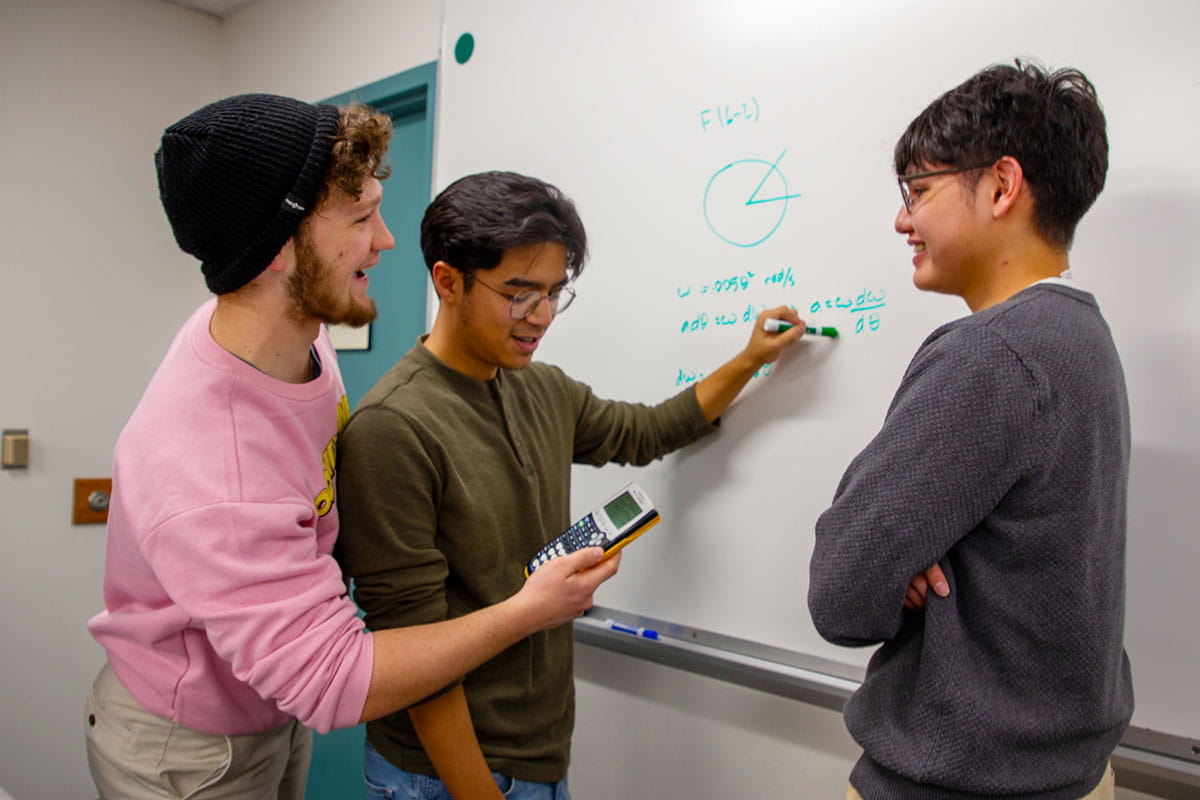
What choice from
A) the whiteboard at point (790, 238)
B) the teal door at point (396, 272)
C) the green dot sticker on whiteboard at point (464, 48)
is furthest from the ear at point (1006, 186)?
the teal door at point (396, 272)

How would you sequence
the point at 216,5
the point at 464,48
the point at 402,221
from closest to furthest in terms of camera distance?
the point at 464,48 < the point at 402,221 < the point at 216,5

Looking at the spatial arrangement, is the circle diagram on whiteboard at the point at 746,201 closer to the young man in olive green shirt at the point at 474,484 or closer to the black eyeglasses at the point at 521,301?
the young man in olive green shirt at the point at 474,484

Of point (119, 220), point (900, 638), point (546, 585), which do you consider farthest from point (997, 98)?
point (119, 220)

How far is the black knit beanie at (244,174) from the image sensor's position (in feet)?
2.58

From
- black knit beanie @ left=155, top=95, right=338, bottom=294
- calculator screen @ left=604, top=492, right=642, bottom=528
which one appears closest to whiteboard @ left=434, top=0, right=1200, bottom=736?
calculator screen @ left=604, top=492, right=642, bottom=528

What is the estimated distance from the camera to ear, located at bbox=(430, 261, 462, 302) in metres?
1.01

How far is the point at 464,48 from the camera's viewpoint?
1553 mm

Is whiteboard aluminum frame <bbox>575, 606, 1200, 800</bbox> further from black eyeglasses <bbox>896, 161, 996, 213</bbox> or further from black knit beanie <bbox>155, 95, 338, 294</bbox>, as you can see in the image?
black knit beanie <bbox>155, 95, 338, 294</bbox>

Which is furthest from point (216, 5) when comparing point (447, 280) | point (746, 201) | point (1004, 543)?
point (1004, 543)

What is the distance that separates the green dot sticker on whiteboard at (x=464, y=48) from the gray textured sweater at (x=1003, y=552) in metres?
1.22

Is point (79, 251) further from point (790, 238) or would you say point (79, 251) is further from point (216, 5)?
point (790, 238)

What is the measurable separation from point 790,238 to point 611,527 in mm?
489

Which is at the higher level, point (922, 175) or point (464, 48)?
point (464, 48)

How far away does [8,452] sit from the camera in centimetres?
200
